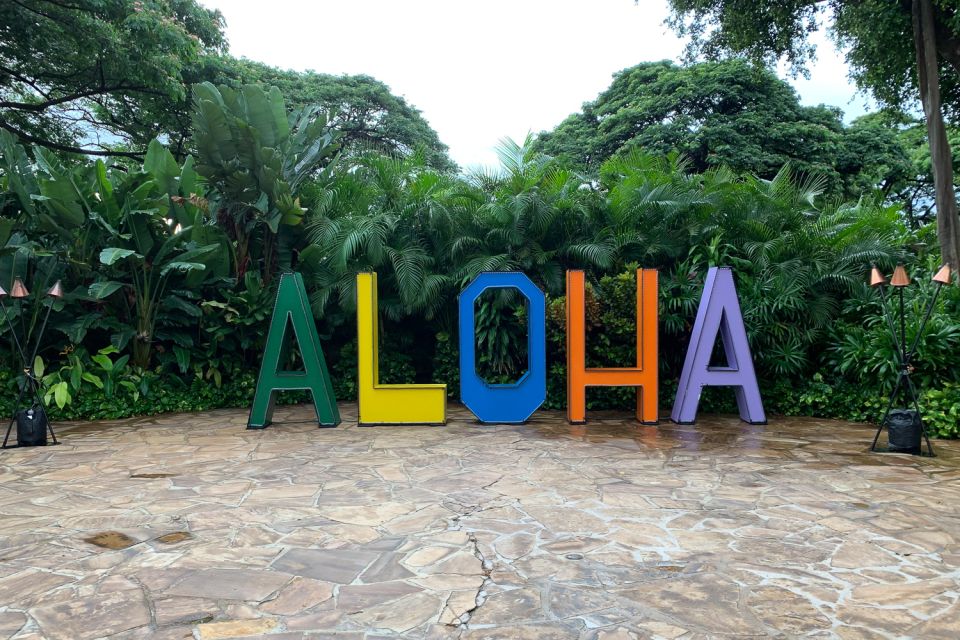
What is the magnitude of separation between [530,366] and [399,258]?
241 cm

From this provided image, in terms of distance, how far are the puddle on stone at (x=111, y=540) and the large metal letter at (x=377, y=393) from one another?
3.75 m

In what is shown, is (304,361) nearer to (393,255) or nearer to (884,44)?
(393,255)

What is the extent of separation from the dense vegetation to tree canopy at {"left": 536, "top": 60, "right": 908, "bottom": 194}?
8613 mm

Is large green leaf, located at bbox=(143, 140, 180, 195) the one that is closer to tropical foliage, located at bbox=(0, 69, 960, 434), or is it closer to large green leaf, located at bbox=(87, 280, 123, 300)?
tropical foliage, located at bbox=(0, 69, 960, 434)

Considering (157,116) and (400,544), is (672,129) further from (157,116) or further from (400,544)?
(400,544)

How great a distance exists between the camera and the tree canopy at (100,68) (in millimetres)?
10867

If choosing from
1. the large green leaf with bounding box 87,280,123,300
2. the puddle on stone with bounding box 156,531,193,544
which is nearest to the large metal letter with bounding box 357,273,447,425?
the large green leaf with bounding box 87,280,123,300

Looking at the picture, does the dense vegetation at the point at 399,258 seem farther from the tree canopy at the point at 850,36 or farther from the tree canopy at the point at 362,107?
the tree canopy at the point at 362,107

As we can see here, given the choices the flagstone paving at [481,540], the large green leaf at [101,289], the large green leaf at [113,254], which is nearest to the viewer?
the flagstone paving at [481,540]

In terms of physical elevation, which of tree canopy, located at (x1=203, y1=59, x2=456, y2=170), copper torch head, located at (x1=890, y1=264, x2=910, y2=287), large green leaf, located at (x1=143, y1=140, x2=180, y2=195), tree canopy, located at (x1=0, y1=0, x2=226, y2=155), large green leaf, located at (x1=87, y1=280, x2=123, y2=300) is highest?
tree canopy, located at (x1=203, y1=59, x2=456, y2=170)

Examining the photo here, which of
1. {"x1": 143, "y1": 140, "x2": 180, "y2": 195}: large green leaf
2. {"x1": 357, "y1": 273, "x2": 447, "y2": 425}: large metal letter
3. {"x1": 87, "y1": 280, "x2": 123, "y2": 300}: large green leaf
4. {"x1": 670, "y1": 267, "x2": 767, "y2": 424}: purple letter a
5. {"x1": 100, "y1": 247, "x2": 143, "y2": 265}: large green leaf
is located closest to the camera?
{"x1": 670, "y1": 267, "x2": 767, "y2": 424}: purple letter a

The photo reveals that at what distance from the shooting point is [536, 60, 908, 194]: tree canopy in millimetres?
18203

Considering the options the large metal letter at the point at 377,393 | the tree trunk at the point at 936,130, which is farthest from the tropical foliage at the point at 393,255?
the large metal letter at the point at 377,393

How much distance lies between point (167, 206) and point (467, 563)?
707cm
